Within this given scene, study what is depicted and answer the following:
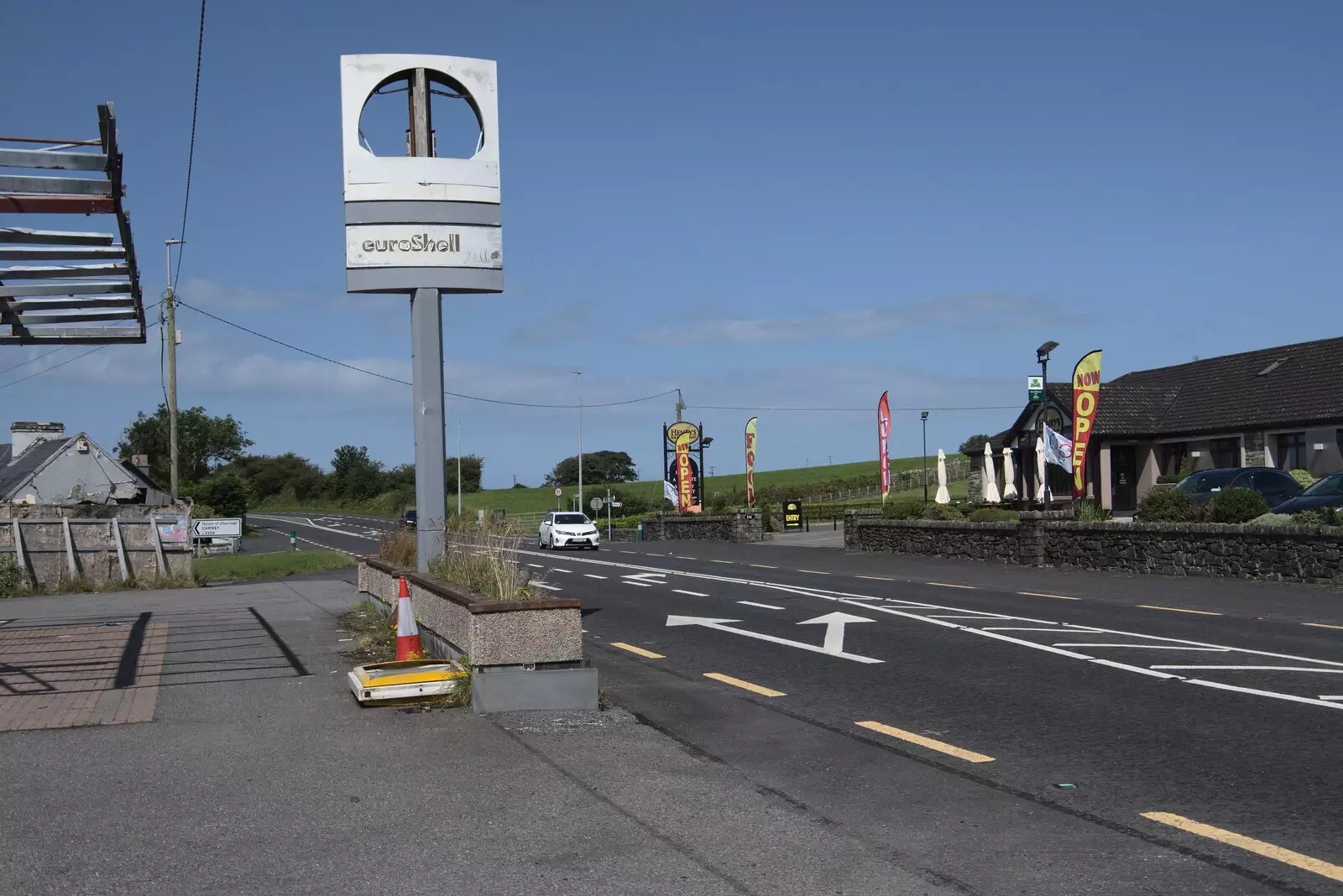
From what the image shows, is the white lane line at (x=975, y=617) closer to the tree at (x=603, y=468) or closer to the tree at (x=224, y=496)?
the tree at (x=224, y=496)

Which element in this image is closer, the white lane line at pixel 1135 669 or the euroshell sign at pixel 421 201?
the white lane line at pixel 1135 669

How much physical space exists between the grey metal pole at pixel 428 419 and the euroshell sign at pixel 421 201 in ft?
1.03

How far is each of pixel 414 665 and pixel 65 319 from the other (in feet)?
19.0

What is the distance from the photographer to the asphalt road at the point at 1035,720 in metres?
5.27

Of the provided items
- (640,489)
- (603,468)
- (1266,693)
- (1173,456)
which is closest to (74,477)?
(1173,456)

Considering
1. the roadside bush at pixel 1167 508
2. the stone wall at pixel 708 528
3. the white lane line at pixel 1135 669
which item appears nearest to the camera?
the white lane line at pixel 1135 669

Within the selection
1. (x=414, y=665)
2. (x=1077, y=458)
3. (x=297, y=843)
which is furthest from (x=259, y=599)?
(x=1077, y=458)

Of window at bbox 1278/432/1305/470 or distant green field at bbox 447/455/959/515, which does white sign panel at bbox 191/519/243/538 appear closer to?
window at bbox 1278/432/1305/470

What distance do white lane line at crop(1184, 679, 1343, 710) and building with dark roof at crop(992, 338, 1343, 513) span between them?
110 feet

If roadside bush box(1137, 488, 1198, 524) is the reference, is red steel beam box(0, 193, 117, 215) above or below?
above

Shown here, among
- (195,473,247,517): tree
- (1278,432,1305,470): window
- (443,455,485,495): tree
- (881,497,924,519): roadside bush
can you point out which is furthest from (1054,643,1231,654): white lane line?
(443,455,485,495): tree

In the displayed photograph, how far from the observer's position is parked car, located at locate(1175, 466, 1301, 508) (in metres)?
29.7

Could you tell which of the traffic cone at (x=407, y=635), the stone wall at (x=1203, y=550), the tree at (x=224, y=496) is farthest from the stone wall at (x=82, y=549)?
the tree at (x=224, y=496)

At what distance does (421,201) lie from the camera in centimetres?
1209
